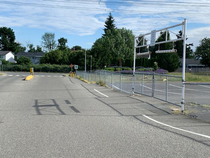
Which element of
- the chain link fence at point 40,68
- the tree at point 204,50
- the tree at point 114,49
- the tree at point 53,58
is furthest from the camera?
the tree at point 53,58

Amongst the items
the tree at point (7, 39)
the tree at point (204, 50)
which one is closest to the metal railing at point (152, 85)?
the tree at point (204, 50)

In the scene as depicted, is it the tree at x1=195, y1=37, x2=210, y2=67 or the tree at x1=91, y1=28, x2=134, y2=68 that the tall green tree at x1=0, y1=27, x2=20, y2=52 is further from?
the tree at x1=195, y1=37, x2=210, y2=67

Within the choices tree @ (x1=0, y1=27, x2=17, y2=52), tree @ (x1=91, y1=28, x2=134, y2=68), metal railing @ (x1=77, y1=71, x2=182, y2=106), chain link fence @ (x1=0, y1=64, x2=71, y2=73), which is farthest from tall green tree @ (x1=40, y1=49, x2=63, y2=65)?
metal railing @ (x1=77, y1=71, x2=182, y2=106)

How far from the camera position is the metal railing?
12418 mm

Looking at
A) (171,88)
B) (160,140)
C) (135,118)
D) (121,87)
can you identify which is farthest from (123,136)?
(121,87)

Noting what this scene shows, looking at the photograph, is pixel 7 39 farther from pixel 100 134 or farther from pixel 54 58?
pixel 100 134

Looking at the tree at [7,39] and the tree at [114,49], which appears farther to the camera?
the tree at [7,39]

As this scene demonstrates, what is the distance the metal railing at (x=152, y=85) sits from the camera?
1242cm

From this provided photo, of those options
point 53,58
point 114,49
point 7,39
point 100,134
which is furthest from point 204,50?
point 7,39

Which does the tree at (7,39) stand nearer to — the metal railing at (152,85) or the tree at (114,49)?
the tree at (114,49)

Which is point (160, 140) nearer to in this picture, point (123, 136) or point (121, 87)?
point (123, 136)

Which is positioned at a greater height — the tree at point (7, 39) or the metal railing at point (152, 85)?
the tree at point (7, 39)

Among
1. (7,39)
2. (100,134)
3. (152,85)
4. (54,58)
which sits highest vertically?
(7,39)

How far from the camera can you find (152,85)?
46.5ft
